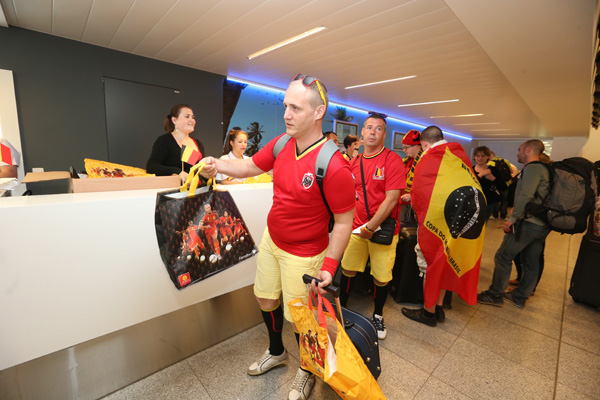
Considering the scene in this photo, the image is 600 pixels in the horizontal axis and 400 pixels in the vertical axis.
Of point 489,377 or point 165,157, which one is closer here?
point 489,377

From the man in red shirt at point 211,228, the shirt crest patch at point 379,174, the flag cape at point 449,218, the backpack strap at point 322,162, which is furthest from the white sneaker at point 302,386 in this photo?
the shirt crest patch at point 379,174

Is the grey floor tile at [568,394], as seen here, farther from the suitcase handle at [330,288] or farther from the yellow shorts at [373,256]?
the suitcase handle at [330,288]

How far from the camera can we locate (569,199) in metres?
2.30

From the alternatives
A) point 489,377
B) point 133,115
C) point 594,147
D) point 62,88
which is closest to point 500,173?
point 489,377

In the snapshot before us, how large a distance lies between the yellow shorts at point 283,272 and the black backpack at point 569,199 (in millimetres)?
2273

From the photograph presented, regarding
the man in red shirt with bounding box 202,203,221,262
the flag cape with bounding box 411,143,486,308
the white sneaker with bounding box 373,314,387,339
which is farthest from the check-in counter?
the flag cape with bounding box 411,143,486,308

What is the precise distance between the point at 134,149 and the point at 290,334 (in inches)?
167

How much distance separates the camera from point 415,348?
1959 mm

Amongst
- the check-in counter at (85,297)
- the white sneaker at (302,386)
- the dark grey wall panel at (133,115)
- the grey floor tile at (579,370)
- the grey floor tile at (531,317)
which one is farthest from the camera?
the dark grey wall panel at (133,115)

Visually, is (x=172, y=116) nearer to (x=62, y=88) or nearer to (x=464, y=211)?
(x=464, y=211)

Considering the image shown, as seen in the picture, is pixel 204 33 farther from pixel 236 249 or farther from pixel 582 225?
pixel 582 225

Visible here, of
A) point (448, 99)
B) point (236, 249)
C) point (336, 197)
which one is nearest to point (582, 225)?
point (336, 197)

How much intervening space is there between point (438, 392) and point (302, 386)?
814 mm

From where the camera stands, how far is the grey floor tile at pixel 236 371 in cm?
152
